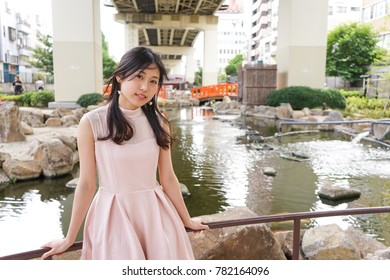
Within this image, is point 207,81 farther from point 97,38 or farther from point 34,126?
point 34,126

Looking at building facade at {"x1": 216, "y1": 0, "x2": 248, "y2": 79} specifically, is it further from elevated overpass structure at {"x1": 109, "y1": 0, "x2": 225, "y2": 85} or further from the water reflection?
the water reflection

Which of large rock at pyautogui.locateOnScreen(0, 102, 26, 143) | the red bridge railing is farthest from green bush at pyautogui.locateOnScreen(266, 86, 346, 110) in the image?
large rock at pyautogui.locateOnScreen(0, 102, 26, 143)

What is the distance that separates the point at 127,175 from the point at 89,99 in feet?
53.4

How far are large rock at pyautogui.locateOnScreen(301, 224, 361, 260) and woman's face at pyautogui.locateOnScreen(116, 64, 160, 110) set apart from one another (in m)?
2.97

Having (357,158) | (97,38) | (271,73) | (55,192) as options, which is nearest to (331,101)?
(271,73)

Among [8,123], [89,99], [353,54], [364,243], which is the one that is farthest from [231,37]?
[364,243]

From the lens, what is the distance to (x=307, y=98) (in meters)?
17.5

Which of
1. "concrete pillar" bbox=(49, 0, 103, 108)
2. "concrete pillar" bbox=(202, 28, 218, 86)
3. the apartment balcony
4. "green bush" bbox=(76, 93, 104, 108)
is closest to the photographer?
"green bush" bbox=(76, 93, 104, 108)

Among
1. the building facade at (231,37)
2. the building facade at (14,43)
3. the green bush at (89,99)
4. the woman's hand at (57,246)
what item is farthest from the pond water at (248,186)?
the building facade at (231,37)

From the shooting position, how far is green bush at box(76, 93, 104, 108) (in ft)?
56.3

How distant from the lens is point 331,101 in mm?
17734

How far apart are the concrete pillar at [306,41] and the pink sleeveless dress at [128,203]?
60.5 feet

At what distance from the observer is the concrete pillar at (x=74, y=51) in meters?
18.0

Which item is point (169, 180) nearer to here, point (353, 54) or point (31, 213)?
point (31, 213)
